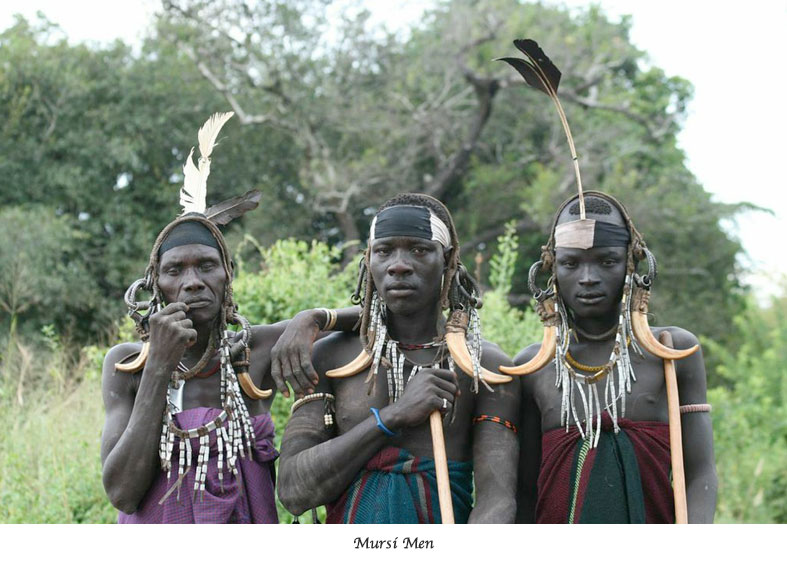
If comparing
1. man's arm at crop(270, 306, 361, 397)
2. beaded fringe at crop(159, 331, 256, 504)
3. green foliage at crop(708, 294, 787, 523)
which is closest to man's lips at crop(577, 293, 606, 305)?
man's arm at crop(270, 306, 361, 397)

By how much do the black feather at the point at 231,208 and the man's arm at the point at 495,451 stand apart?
4.17 feet

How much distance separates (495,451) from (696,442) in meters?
0.74

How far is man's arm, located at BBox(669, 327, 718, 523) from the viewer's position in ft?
11.0

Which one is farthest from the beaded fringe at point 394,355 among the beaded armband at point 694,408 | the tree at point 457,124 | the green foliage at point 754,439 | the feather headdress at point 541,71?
the tree at point 457,124

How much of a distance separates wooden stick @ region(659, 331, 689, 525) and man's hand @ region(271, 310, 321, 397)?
4.17 feet

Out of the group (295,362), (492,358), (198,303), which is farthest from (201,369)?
(492,358)

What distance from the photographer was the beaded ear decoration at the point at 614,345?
3459 millimetres

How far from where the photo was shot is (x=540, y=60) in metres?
3.63

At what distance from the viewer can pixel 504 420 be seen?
3.45 meters

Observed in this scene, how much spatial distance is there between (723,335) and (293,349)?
17996 mm

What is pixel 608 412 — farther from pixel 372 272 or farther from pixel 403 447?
pixel 372 272

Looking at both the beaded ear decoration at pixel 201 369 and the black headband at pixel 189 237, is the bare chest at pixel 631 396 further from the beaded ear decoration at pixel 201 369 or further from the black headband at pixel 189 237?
the black headband at pixel 189 237

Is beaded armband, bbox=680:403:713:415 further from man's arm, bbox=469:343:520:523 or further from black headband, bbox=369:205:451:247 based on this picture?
black headband, bbox=369:205:451:247
